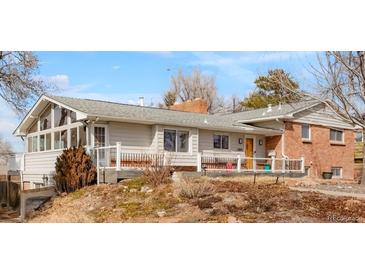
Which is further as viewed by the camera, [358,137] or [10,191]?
[358,137]

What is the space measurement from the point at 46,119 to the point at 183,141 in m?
4.57

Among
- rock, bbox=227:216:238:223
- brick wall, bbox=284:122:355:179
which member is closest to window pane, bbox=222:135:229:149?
brick wall, bbox=284:122:355:179

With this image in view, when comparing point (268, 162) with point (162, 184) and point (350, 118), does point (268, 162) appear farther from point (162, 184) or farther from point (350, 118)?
point (162, 184)

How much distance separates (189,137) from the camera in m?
15.1

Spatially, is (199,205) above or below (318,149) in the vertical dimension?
below

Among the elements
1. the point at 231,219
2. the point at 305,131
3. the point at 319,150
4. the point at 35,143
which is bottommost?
the point at 231,219

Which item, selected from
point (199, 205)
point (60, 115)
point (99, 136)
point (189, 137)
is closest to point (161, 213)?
point (199, 205)

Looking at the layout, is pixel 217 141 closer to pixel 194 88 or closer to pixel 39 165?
pixel 194 88

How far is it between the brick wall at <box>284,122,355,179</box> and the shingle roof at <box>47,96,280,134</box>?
1499 millimetres

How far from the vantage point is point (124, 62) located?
1058cm
